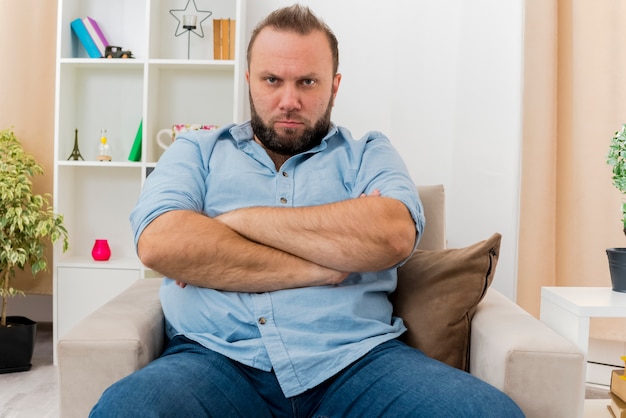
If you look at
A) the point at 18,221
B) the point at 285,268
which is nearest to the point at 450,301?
the point at 285,268

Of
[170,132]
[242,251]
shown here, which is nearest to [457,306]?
[242,251]

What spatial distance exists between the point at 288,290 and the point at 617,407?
2.79ft

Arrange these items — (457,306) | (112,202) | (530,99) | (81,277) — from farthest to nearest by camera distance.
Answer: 1. (112,202)
2. (81,277)
3. (530,99)
4. (457,306)

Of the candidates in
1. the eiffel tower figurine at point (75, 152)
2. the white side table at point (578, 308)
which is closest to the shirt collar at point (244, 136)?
the white side table at point (578, 308)

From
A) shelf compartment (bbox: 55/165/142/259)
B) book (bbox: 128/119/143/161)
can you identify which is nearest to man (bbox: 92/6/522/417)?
book (bbox: 128/119/143/161)

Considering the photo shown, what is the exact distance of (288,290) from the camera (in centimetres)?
160

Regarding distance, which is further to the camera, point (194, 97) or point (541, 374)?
point (194, 97)

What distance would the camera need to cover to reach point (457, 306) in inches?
65.7

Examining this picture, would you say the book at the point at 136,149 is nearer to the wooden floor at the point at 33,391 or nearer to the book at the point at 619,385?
the wooden floor at the point at 33,391

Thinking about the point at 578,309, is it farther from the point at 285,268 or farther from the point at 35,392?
the point at 35,392

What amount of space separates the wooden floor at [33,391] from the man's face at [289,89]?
124cm

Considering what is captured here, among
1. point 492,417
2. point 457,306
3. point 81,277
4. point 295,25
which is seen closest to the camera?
point 492,417

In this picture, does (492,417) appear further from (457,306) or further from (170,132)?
(170,132)

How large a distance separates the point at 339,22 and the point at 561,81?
3.05 feet
